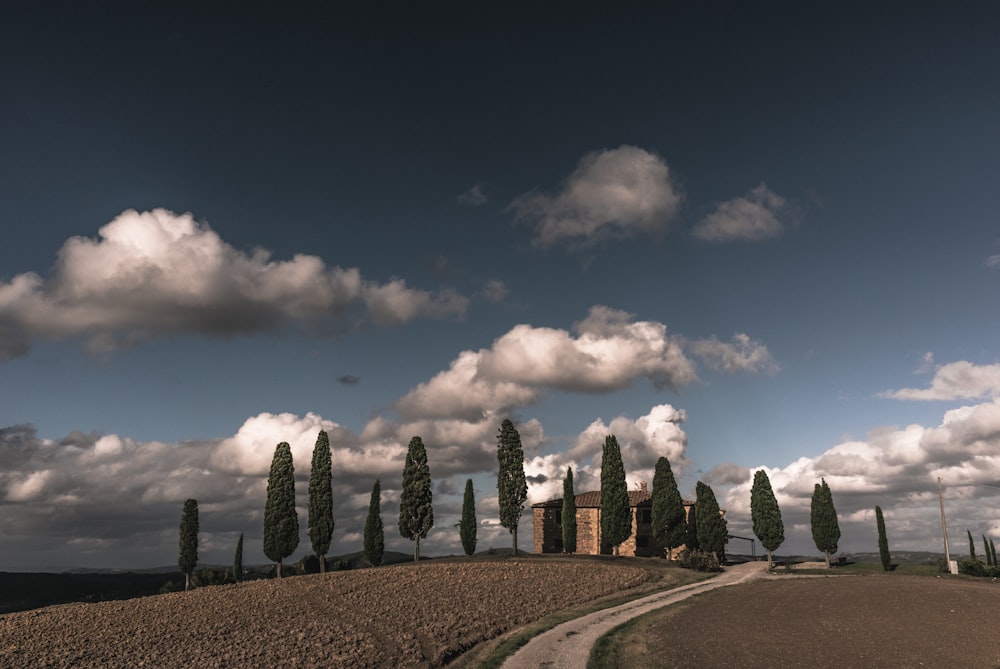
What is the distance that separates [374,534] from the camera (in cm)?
6894

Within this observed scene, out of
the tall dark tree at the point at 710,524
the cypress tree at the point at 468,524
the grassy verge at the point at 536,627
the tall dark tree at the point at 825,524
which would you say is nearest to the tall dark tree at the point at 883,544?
the tall dark tree at the point at 825,524

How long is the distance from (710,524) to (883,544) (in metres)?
18.3

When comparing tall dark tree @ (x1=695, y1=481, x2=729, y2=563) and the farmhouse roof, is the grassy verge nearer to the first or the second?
tall dark tree @ (x1=695, y1=481, x2=729, y2=563)

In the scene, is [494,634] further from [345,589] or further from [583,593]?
[345,589]

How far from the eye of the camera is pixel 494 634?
3250 cm

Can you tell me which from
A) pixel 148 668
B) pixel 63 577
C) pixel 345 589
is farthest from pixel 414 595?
pixel 63 577

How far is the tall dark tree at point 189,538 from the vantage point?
228 ft

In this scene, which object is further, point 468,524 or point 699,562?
point 468,524

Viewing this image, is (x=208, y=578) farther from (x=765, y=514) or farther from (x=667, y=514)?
(x=765, y=514)

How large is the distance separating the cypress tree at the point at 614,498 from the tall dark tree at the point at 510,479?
27.2ft

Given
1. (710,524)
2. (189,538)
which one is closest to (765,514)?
(710,524)

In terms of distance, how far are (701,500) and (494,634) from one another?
46.3m

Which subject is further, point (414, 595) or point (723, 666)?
point (414, 595)

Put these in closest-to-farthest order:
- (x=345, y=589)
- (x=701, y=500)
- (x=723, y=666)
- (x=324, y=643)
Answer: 1. (x=723, y=666)
2. (x=324, y=643)
3. (x=345, y=589)
4. (x=701, y=500)
